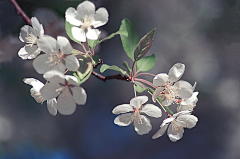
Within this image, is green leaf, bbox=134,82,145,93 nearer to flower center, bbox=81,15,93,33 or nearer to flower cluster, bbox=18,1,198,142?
flower cluster, bbox=18,1,198,142

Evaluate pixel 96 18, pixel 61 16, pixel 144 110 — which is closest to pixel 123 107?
pixel 144 110

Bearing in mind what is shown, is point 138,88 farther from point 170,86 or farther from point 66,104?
point 66,104

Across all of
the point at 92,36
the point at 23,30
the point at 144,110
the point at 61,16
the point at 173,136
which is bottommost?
the point at 173,136

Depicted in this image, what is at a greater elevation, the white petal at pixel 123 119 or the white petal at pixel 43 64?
the white petal at pixel 43 64

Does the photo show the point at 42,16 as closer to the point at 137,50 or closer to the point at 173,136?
the point at 137,50

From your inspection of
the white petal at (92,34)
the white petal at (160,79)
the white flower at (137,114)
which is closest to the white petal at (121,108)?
the white flower at (137,114)

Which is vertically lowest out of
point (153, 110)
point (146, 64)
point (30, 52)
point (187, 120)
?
point (187, 120)

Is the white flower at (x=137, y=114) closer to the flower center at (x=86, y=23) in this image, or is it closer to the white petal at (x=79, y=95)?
the white petal at (x=79, y=95)

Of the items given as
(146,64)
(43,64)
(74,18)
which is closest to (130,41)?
(146,64)
